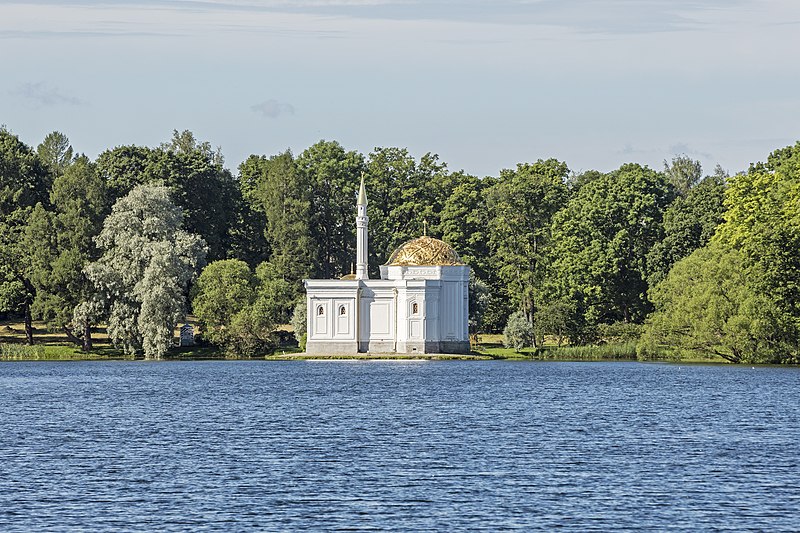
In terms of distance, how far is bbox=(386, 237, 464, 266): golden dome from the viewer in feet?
355

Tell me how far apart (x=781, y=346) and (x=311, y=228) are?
172 ft

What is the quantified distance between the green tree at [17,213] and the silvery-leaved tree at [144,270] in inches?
266

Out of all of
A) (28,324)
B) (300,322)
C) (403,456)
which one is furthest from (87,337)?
(403,456)

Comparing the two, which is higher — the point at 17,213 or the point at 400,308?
the point at 17,213

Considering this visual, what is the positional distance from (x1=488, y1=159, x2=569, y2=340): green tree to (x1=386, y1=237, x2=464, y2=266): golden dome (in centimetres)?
763

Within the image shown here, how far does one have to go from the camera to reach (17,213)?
11131 centimetres

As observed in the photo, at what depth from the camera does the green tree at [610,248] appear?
108875mm

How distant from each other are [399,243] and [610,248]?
22.9m

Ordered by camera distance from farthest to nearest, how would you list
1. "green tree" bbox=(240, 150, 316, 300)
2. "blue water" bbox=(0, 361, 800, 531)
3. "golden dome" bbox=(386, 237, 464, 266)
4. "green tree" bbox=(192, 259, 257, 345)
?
"green tree" bbox=(240, 150, 316, 300) < "golden dome" bbox=(386, 237, 464, 266) < "green tree" bbox=(192, 259, 257, 345) < "blue water" bbox=(0, 361, 800, 531)

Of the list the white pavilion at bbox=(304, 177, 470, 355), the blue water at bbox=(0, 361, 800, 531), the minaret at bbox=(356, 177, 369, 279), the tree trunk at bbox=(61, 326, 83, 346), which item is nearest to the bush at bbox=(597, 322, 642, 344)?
the white pavilion at bbox=(304, 177, 470, 355)

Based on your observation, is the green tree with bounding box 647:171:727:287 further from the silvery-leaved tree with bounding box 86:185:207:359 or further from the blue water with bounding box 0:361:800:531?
the blue water with bounding box 0:361:800:531

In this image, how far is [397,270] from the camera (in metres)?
109

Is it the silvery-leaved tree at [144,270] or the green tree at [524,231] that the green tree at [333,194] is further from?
the silvery-leaved tree at [144,270]

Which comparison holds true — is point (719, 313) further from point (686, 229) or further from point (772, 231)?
point (686, 229)
